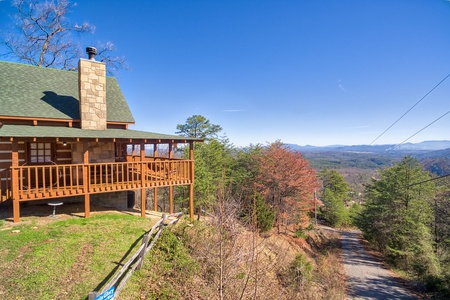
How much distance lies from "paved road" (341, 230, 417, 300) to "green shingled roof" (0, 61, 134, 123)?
18.0 m

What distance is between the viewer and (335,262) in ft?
65.1

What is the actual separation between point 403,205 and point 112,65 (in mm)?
31531

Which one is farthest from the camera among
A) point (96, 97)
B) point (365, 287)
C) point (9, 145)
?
point (365, 287)

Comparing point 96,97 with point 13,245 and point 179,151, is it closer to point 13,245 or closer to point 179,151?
point 13,245

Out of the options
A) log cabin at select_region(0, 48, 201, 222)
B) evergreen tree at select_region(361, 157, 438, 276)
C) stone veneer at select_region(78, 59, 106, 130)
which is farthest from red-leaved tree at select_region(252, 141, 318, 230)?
stone veneer at select_region(78, 59, 106, 130)

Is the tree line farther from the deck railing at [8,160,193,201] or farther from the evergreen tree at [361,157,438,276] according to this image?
the deck railing at [8,160,193,201]

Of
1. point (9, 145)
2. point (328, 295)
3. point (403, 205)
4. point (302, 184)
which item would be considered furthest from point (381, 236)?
point (9, 145)

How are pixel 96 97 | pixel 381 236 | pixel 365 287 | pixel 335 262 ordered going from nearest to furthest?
pixel 96 97, pixel 365 287, pixel 335 262, pixel 381 236

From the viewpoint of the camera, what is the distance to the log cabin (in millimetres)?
9030

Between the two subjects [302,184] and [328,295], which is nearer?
[328,295]

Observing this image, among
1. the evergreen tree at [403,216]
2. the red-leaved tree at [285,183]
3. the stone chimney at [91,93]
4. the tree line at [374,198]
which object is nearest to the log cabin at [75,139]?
the stone chimney at [91,93]

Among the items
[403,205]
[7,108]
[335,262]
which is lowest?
[335,262]

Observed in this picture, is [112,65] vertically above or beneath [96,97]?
above

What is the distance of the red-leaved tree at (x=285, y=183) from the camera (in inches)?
868
